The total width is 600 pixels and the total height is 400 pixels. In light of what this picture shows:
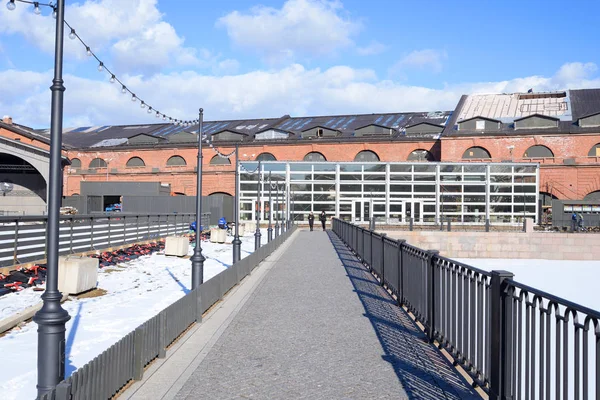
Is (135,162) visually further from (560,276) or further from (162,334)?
(162,334)

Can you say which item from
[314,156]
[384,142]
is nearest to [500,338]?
[384,142]

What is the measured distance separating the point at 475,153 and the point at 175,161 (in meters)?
32.9

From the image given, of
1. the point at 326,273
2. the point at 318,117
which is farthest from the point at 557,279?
the point at 318,117

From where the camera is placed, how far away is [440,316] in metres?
7.51

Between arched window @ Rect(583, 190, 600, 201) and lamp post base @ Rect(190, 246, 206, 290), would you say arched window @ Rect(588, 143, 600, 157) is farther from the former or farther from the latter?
lamp post base @ Rect(190, 246, 206, 290)

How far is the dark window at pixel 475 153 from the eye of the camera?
181 feet

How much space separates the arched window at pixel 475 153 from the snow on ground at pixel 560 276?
61.4 feet

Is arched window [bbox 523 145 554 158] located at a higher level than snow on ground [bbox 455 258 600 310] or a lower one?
higher

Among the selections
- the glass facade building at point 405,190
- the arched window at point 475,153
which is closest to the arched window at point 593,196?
the glass facade building at point 405,190

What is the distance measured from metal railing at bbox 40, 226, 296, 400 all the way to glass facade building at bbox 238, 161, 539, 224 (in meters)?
40.7

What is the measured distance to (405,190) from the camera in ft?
175

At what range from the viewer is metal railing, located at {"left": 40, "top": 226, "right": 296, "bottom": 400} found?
443cm

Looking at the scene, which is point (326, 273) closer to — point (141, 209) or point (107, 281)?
point (107, 281)

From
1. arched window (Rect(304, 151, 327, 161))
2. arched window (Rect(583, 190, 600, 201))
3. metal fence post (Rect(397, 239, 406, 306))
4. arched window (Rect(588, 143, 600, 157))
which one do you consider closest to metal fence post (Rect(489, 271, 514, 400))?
metal fence post (Rect(397, 239, 406, 306))
